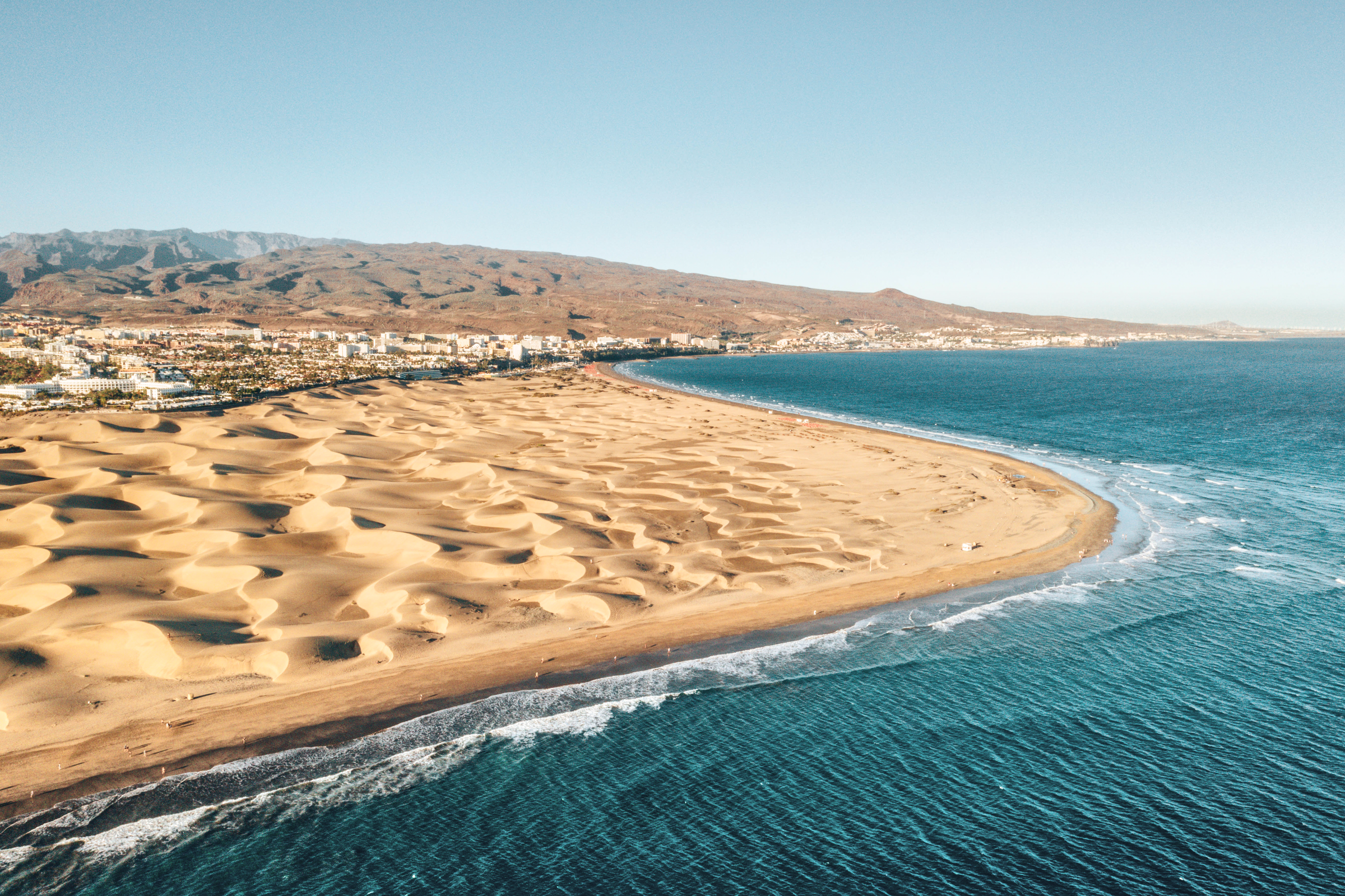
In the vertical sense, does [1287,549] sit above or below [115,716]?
above

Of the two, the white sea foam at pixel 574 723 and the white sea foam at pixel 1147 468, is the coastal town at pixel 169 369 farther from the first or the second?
the white sea foam at pixel 1147 468

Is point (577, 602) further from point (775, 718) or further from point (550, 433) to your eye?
point (550, 433)

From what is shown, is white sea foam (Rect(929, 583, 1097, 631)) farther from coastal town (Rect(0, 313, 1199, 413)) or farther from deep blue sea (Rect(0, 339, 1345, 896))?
coastal town (Rect(0, 313, 1199, 413))

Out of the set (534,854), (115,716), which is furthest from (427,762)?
(115,716)

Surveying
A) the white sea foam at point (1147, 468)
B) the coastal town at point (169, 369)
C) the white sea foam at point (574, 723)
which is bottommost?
the white sea foam at point (574, 723)

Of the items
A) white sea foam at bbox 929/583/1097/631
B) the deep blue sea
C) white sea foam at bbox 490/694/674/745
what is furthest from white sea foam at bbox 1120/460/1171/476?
white sea foam at bbox 490/694/674/745

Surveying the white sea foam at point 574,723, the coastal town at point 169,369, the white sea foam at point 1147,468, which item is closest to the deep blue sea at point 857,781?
the white sea foam at point 574,723
